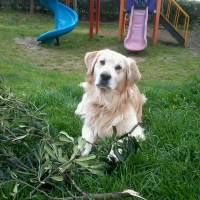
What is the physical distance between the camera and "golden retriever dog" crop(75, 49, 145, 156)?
3.90m

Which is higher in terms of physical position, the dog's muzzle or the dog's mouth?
the dog's muzzle

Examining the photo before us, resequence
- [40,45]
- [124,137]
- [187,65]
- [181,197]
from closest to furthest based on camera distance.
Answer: [181,197] < [124,137] < [187,65] < [40,45]

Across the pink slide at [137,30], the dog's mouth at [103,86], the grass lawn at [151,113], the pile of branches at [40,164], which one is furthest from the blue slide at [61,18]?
the pile of branches at [40,164]

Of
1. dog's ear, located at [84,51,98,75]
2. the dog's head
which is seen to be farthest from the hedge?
the dog's head

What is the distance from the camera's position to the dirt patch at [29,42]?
1166cm

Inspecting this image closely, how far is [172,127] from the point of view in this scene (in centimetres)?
396

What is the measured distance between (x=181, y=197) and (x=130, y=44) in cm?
977

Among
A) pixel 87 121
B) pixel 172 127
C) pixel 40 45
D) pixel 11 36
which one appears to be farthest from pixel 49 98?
pixel 11 36

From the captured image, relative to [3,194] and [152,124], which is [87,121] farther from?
[3,194]

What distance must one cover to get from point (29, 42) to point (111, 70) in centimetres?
869

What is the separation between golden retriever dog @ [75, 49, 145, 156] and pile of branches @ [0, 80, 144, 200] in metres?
0.83

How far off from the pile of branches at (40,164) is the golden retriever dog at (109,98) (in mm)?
832

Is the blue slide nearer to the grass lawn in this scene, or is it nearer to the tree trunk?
the grass lawn

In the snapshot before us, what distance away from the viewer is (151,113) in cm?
462
